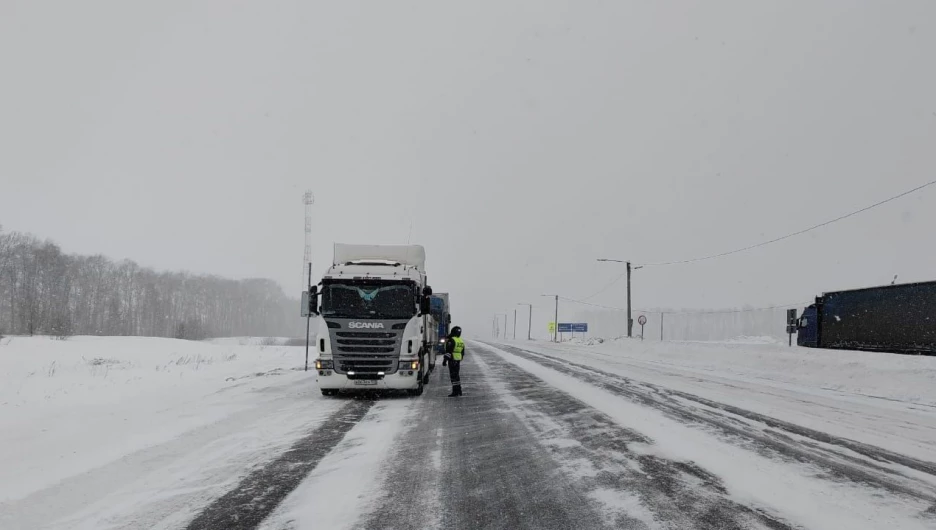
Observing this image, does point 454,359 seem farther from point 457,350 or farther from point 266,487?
point 266,487

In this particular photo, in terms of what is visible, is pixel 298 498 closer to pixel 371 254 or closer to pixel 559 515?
pixel 559 515

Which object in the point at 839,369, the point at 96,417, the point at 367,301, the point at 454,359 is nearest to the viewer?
the point at 96,417

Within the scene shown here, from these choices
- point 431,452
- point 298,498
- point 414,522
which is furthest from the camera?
point 431,452

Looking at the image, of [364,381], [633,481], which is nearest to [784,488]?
[633,481]

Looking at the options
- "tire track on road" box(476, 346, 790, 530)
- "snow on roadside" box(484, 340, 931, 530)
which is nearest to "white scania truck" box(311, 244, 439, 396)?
"tire track on road" box(476, 346, 790, 530)

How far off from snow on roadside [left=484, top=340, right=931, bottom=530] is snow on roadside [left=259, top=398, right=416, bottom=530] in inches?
128

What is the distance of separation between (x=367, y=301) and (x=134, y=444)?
5.40m

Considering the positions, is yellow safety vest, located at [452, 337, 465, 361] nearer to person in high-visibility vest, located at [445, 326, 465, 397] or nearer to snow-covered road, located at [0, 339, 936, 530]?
person in high-visibility vest, located at [445, 326, 465, 397]

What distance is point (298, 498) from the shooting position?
15.2ft

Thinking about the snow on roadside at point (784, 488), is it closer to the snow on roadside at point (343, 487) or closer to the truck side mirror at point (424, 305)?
the snow on roadside at point (343, 487)

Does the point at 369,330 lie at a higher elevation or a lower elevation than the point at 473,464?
higher

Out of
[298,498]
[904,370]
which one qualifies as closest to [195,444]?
[298,498]

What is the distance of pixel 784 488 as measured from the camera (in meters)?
4.86

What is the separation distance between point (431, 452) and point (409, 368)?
494 cm
